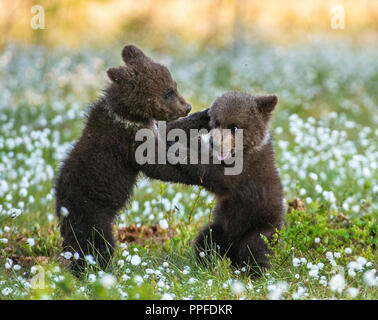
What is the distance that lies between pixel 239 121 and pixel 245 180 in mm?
525

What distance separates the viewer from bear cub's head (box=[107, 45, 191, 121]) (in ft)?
16.7

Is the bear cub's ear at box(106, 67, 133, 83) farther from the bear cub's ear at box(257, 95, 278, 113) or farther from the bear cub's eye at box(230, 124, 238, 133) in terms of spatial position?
the bear cub's ear at box(257, 95, 278, 113)

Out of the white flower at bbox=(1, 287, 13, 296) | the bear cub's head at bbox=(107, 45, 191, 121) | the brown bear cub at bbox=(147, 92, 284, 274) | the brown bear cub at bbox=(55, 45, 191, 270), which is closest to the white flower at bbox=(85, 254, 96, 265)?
the brown bear cub at bbox=(55, 45, 191, 270)

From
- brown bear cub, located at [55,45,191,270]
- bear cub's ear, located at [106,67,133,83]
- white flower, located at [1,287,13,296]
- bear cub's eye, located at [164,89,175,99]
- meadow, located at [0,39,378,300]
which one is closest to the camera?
white flower, located at [1,287,13,296]

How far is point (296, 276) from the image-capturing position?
443 cm

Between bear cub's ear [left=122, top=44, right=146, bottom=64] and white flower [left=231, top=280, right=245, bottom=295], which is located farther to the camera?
bear cub's ear [left=122, top=44, right=146, bottom=64]

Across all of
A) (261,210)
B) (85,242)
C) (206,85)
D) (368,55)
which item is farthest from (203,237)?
(368,55)

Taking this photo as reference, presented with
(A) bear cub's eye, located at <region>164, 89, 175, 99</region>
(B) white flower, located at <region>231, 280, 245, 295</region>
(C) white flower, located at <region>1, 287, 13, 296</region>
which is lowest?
(C) white flower, located at <region>1, 287, 13, 296</region>

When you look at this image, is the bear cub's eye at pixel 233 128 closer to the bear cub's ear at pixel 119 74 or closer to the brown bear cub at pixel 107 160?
the brown bear cub at pixel 107 160

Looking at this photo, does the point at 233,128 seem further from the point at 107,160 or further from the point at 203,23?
the point at 203,23

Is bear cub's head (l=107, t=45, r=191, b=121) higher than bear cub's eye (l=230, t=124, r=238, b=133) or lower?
higher

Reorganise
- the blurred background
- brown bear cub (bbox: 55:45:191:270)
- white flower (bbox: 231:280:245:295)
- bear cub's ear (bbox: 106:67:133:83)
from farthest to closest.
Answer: the blurred background → bear cub's ear (bbox: 106:67:133:83) → brown bear cub (bbox: 55:45:191:270) → white flower (bbox: 231:280:245:295)

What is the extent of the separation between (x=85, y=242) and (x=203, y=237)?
1.11 m

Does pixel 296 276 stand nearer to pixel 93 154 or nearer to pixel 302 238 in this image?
pixel 302 238
